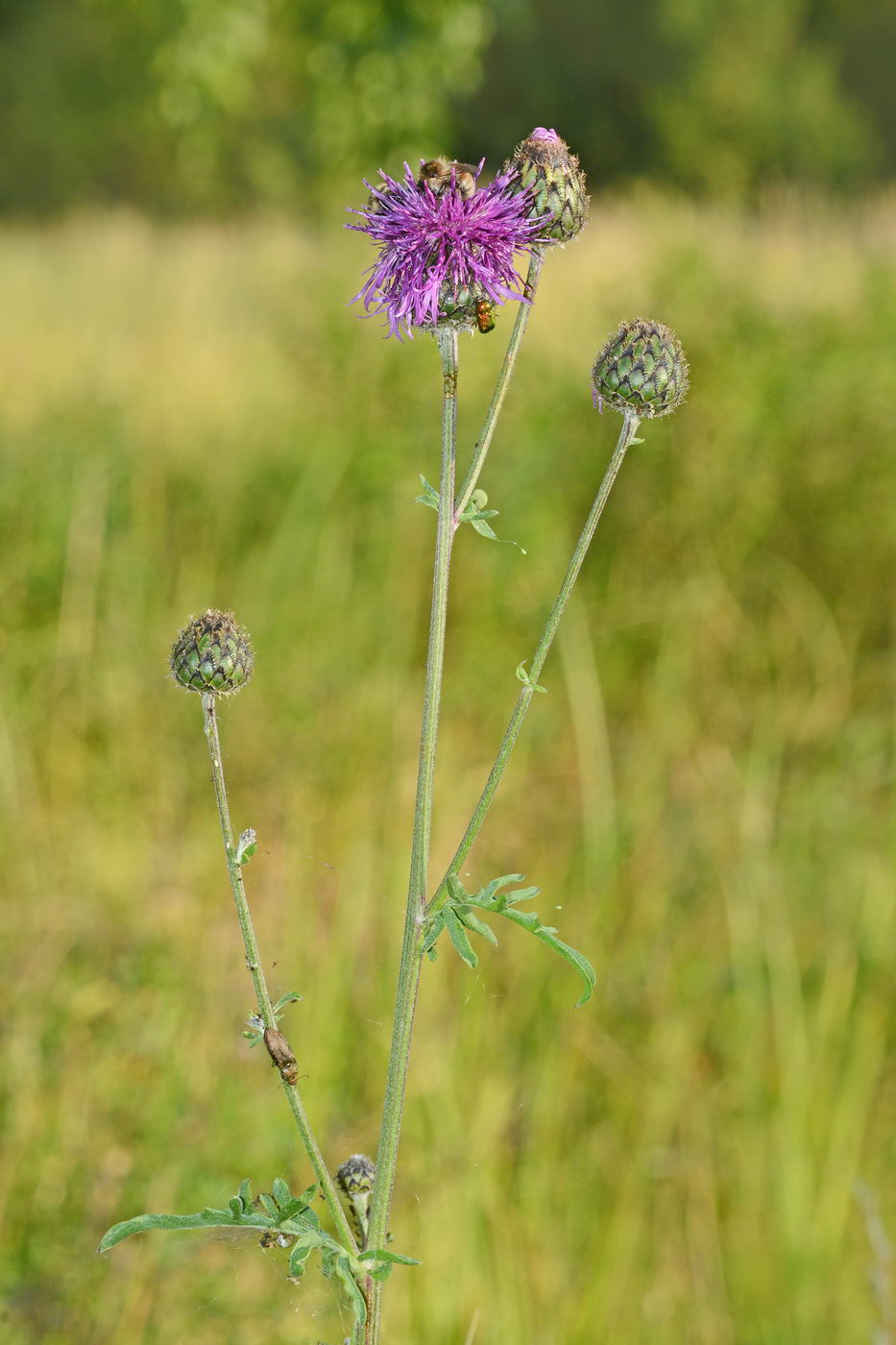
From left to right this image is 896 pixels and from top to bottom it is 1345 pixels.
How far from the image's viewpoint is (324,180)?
14797 millimetres

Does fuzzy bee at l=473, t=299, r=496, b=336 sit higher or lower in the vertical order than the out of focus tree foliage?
lower

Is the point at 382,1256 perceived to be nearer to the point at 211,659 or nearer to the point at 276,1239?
the point at 276,1239

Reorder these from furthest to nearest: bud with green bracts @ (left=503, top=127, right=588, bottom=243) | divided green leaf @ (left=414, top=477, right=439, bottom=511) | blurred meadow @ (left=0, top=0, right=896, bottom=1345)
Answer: blurred meadow @ (left=0, top=0, right=896, bottom=1345)
bud with green bracts @ (left=503, top=127, right=588, bottom=243)
divided green leaf @ (left=414, top=477, right=439, bottom=511)

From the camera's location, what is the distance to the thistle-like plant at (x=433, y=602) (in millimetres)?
1002

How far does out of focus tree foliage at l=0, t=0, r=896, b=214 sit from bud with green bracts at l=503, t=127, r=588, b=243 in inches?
636

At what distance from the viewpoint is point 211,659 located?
1177 millimetres

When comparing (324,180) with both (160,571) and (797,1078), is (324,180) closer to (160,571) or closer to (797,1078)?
(160,571)

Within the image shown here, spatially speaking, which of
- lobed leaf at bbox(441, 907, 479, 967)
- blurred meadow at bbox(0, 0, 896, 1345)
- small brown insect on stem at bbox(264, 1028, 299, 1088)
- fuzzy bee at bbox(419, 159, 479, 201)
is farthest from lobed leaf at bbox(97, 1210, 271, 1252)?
fuzzy bee at bbox(419, 159, 479, 201)

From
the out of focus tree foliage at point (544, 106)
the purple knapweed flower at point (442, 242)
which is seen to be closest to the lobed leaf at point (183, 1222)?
the purple knapweed flower at point (442, 242)

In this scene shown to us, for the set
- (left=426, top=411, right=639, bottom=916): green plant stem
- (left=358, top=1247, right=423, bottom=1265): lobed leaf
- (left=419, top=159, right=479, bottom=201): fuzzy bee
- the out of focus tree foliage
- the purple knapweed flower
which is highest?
the out of focus tree foliage

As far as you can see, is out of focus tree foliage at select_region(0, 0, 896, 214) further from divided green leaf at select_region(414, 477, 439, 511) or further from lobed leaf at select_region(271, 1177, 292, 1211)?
lobed leaf at select_region(271, 1177, 292, 1211)

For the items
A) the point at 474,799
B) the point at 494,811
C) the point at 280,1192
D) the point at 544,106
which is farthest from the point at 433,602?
the point at 544,106

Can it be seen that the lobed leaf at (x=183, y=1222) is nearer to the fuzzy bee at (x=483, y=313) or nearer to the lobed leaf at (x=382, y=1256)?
the lobed leaf at (x=382, y=1256)

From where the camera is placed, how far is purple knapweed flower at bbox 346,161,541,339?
1130 mm
